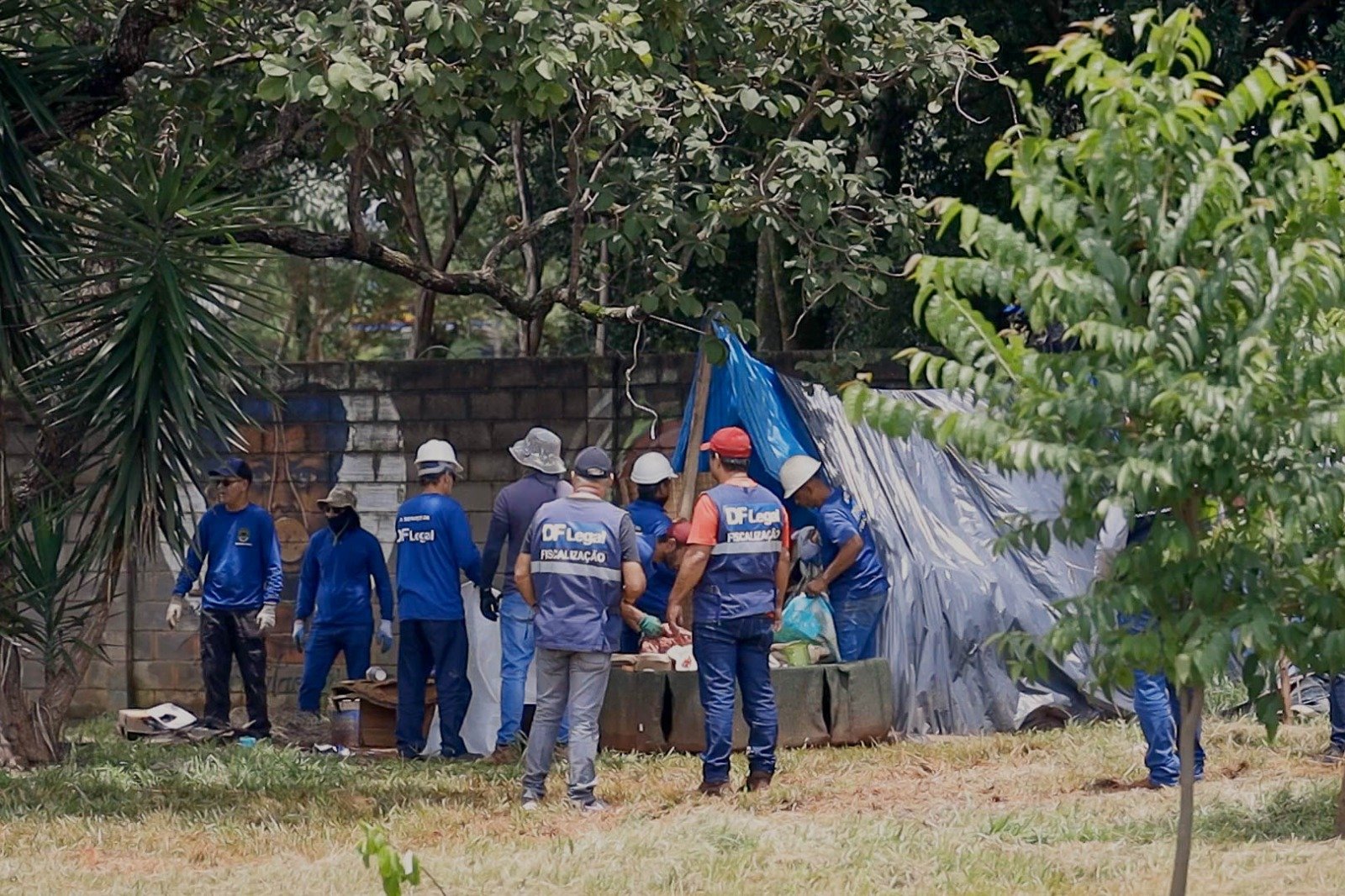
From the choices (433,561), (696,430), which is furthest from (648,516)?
(433,561)

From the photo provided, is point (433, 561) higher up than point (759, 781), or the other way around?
point (433, 561)

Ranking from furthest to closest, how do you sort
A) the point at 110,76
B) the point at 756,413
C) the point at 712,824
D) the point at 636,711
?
1. the point at 756,413
2. the point at 636,711
3. the point at 110,76
4. the point at 712,824

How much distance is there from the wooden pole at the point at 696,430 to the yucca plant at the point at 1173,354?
553 cm

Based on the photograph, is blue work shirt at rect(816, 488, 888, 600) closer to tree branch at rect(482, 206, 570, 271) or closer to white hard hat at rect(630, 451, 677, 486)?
white hard hat at rect(630, 451, 677, 486)

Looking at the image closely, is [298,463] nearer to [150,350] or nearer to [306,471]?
[306,471]

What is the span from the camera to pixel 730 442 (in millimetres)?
9008

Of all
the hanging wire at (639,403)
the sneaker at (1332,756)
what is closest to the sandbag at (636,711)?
the hanging wire at (639,403)

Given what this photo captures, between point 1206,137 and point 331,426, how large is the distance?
854 centimetres

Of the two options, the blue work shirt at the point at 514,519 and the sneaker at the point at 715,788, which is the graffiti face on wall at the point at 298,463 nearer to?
the blue work shirt at the point at 514,519

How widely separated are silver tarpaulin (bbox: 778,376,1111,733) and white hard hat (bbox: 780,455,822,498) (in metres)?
0.34

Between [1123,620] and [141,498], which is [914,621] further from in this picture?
[141,498]

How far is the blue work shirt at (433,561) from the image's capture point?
10250mm

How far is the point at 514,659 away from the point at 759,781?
2012 millimetres

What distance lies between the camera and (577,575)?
853 cm
